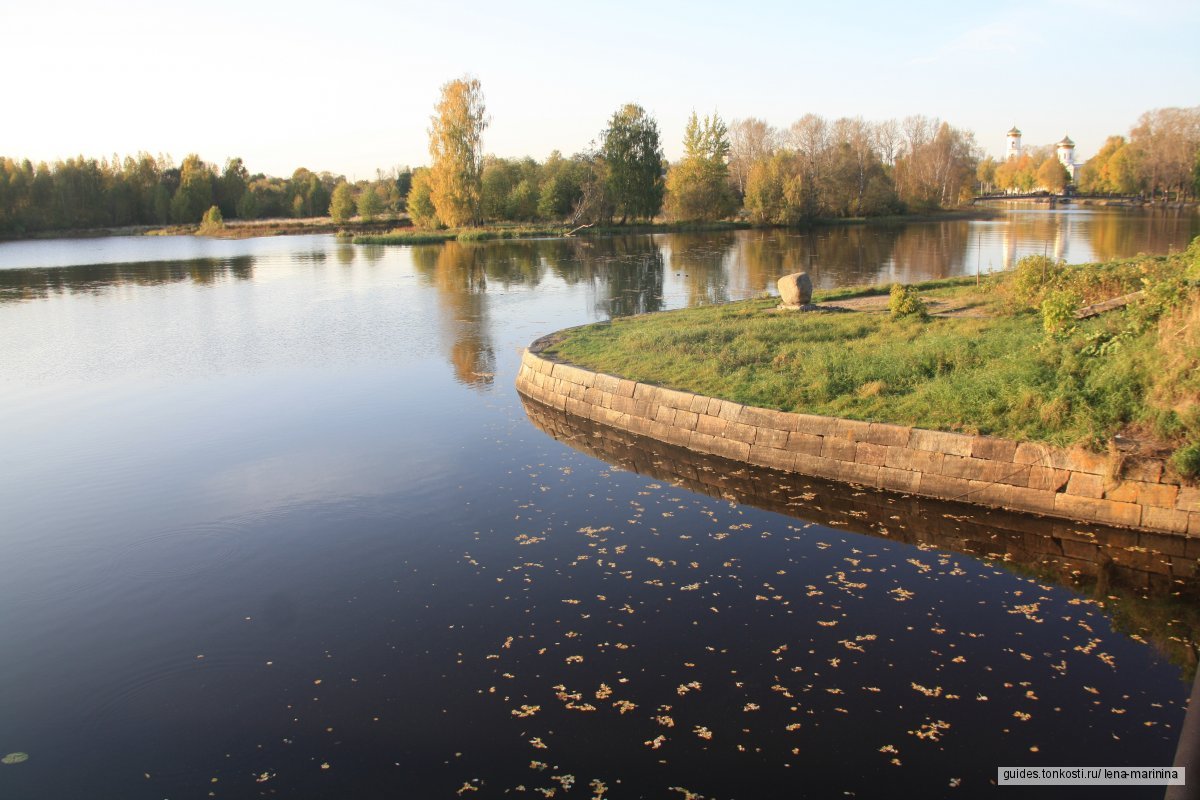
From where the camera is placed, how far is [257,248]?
65062mm

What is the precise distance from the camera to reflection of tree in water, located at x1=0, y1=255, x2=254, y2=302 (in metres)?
35.9

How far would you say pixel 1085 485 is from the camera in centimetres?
912

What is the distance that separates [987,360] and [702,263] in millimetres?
28507

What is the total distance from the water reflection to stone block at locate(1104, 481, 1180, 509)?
35 centimetres

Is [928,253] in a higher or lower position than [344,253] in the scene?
lower

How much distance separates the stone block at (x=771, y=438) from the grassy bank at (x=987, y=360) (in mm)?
515

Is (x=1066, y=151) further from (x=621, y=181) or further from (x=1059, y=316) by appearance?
(x=1059, y=316)

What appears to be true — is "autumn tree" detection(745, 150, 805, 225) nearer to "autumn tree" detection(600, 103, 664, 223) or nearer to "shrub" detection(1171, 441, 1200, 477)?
"autumn tree" detection(600, 103, 664, 223)

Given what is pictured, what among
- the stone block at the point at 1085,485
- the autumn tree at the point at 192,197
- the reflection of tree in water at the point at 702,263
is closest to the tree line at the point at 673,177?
the reflection of tree in water at the point at 702,263

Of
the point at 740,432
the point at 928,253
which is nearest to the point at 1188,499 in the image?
the point at 740,432

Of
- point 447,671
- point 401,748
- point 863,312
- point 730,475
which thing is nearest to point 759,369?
point 730,475

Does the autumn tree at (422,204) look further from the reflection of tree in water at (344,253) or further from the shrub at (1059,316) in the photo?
the shrub at (1059,316)

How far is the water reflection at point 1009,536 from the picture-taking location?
7359mm

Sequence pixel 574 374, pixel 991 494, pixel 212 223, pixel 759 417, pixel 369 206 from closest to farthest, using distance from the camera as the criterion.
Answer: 1. pixel 991 494
2. pixel 759 417
3. pixel 574 374
4. pixel 369 206
5. pixel 212 223
